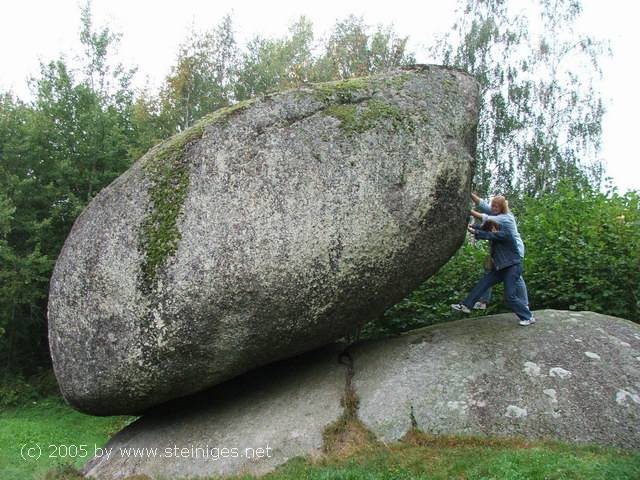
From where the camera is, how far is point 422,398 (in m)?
6.16

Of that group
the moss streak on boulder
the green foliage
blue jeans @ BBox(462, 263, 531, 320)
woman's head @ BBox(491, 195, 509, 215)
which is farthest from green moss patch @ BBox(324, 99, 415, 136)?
the green foliage

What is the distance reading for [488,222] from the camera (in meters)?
7.17

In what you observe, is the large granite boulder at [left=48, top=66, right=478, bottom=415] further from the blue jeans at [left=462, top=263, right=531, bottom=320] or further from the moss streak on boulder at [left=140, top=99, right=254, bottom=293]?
the blue jeans at [left=462, top=263, right=531, bottom=320]

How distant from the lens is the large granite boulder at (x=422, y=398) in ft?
19.0

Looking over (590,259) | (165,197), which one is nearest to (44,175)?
(165,197)

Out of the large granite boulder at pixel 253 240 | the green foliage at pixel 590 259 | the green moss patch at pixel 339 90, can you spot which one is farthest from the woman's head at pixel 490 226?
the green moss patch at pixel 339 90

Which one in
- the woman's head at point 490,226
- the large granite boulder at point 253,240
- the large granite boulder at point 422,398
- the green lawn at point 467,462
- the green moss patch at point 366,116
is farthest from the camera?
the woman's head at point 490,226

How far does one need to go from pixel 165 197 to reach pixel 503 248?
400cm

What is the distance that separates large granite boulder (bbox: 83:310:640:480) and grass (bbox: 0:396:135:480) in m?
2.53

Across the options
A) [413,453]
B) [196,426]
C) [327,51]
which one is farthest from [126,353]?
[327,51]

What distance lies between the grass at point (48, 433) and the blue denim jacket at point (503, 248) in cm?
656

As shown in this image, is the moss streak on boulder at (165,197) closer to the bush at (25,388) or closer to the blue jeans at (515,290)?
the blue jeans at (515,290)

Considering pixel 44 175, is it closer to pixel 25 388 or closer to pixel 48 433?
pixel 25 388

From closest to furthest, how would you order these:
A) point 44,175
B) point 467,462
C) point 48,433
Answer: point 467,462, point 48,433, point 44,175
